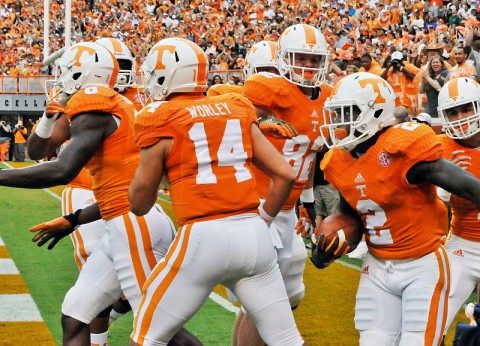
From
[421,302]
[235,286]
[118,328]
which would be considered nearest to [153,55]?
[235,286]

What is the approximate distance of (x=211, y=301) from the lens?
717 centimetres

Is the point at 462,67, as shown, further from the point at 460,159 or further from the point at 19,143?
the point at 19,143

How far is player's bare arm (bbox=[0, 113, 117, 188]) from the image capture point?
3.98 m

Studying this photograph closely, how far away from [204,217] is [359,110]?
92 centimetres

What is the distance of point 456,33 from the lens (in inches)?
608

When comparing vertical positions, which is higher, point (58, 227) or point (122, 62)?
point (122, 62)

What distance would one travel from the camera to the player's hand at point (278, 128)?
4375 millimetres

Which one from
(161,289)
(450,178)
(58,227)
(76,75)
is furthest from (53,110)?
(450,178)

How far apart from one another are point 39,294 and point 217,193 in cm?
423

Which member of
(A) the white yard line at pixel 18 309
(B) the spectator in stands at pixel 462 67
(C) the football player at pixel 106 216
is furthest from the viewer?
(B) the spectator in stands at pixel 462 67

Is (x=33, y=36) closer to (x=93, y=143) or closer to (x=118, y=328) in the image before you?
(x=118, y=328)

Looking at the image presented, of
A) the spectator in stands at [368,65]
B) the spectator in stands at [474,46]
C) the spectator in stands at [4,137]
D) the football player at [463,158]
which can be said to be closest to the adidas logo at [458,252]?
the football player at [463,158]

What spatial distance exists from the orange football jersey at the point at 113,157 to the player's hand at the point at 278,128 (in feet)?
2.17

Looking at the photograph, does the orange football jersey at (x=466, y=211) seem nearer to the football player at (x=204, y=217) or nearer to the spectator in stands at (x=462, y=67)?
the football player at (x=204, y=217)
